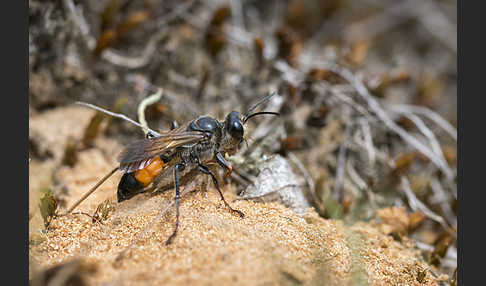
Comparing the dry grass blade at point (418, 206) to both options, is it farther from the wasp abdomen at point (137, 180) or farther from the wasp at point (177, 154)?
the wasp abdomen at point (137, 180)

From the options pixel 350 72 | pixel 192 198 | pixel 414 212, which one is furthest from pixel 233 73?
pixel 414 212

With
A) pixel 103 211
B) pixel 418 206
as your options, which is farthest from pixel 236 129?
pixel 418 206

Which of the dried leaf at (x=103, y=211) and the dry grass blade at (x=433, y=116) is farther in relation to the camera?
the dry grass blade at (x=433, y=116)

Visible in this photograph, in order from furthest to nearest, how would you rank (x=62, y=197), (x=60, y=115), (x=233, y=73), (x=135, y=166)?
(x=233, y=73) < (x=60, y=115) < (x=62, y=197) < (x=135, y=166)

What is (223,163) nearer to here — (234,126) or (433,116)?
(234,126)

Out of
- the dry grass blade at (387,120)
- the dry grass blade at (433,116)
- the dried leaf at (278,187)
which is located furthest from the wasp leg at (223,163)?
the dry grass blade at (433,116)

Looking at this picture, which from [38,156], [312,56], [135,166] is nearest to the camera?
[135,166]

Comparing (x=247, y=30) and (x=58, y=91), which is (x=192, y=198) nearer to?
(x=58, y=91)
